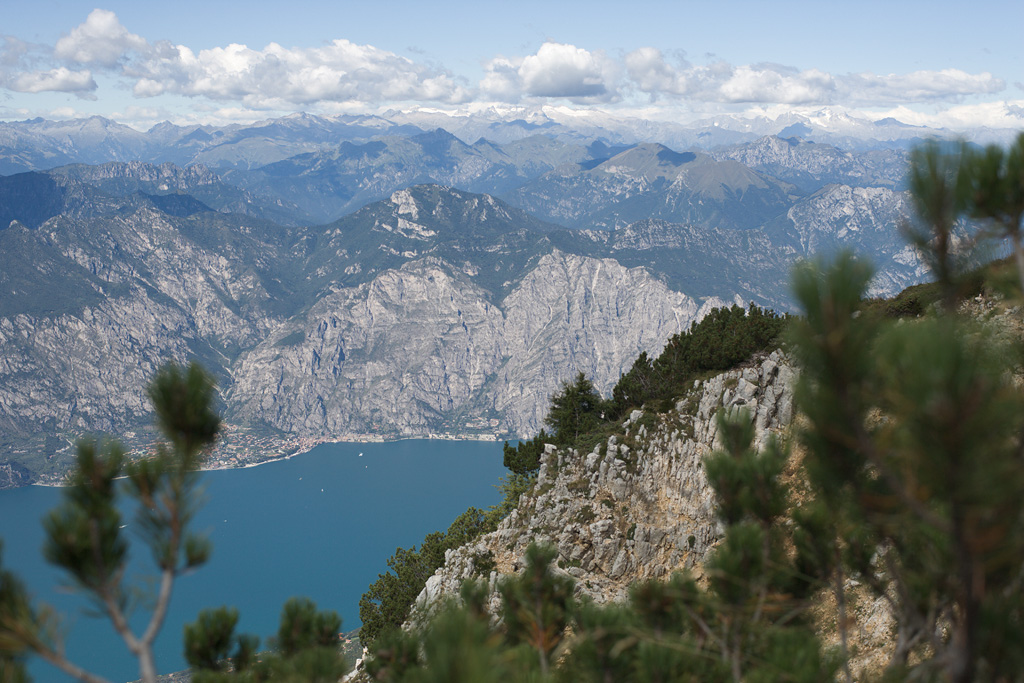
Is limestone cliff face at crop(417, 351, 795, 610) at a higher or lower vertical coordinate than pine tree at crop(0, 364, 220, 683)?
lower

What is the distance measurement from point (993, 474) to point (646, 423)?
3629cm

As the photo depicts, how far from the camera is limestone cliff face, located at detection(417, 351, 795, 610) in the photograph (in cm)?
3203

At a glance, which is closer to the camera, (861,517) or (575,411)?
(861,517)

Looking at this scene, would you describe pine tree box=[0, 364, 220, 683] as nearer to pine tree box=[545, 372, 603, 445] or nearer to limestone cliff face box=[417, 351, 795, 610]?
limestone cliff face box=[417, 351, 795, 610]

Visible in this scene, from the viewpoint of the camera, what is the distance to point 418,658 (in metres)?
11.6

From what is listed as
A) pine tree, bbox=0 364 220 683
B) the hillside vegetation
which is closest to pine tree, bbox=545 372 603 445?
the hillside vegetation

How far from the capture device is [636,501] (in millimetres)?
36406

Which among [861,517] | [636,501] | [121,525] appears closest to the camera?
[861,517]

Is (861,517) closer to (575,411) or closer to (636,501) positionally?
(636,501)

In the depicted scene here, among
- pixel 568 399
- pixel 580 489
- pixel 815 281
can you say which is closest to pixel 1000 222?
pixel 815 281

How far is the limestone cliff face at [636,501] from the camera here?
3203cm

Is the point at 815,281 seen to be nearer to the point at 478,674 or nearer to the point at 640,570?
the point at 478,674

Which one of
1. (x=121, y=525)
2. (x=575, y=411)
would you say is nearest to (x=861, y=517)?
(x=121, y=525)

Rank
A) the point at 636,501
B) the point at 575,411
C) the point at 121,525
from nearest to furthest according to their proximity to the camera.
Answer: the point at 121,525
the point at 636,501
the point at 575,411
